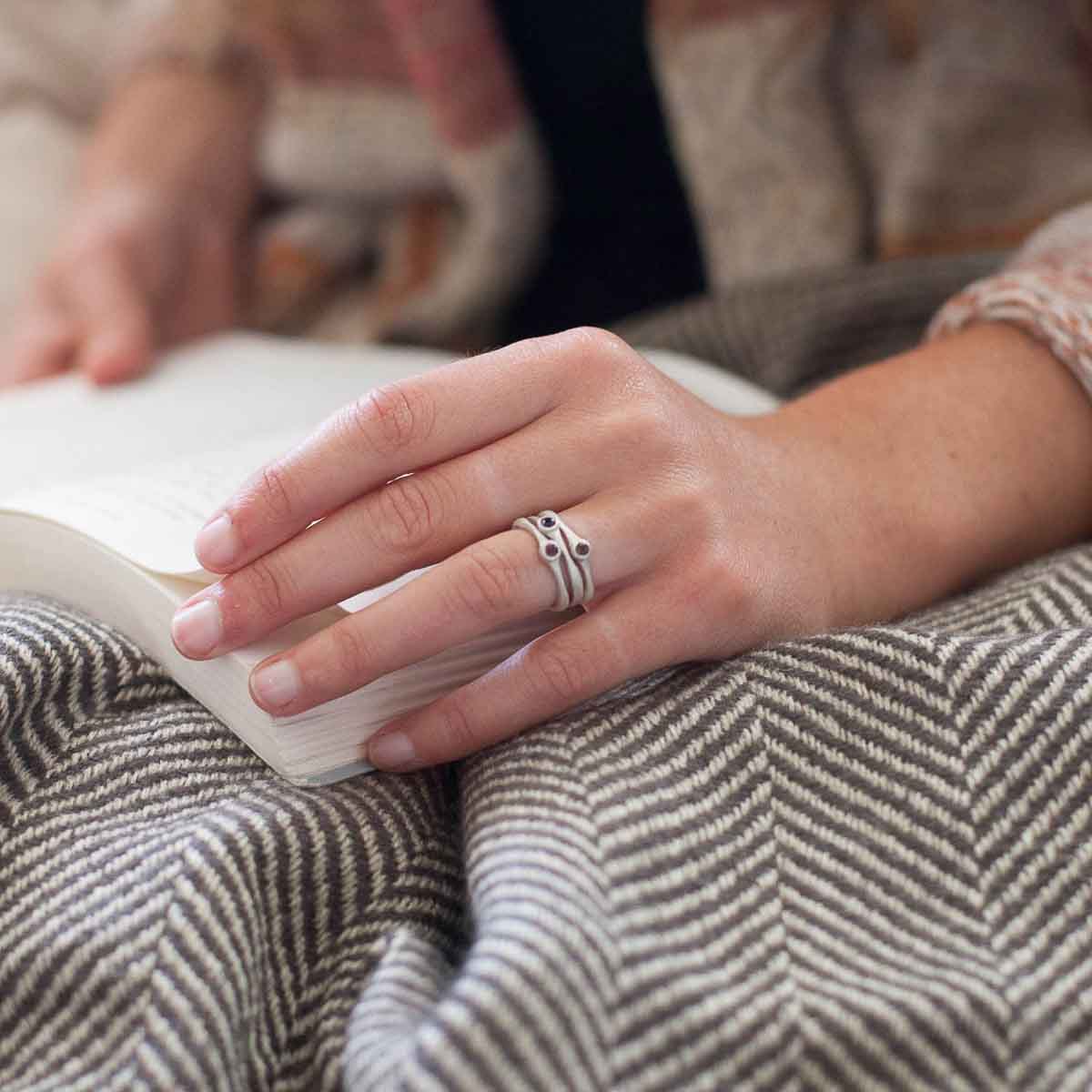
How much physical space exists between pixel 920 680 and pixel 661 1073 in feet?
0.49

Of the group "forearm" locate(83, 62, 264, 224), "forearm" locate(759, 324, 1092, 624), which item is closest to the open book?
"forearm" locate(759, 324, 1092, 624)

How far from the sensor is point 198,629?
0.40 m

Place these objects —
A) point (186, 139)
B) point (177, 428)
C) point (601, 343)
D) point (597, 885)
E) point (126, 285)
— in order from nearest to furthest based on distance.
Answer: point (597, 885)
point (601, 343)
point (177, 428)
point (126, 285)
point (186, 139)

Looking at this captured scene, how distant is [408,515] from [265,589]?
0.17 feet

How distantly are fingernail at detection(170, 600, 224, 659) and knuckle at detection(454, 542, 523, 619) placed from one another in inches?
2.9

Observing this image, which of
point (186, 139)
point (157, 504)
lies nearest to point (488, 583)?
point (157, 504)

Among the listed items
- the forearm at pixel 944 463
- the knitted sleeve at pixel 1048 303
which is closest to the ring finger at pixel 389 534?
the forearm at pixel 944 463

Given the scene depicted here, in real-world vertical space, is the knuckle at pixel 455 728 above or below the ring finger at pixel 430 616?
below

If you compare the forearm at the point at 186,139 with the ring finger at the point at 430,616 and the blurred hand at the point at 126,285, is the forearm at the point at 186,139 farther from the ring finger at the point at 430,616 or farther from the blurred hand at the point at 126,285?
the ring finger at the point at 430,616

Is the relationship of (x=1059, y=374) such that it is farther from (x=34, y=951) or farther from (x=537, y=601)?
(x=34, y=951)

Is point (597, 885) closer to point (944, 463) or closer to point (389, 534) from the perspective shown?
point (389, 534)

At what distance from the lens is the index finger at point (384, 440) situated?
1.33 ft

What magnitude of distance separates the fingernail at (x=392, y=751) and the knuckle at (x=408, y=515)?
6 centimetres

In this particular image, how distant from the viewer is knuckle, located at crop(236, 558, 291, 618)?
1.32 ft
